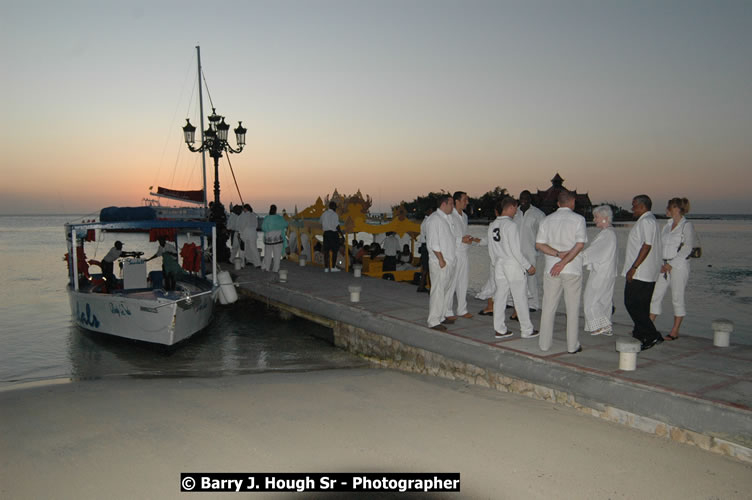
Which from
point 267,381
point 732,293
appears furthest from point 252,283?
point 732,293

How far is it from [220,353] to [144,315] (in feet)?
6.01

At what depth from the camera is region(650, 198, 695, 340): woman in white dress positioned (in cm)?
668

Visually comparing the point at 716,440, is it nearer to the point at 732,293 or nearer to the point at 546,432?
the point at 546,432

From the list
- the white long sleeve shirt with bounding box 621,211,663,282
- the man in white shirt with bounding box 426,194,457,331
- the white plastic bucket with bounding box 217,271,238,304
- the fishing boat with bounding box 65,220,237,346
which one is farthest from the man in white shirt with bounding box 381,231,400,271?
the white long sleeve shirt with bounding box 621,211,663,282

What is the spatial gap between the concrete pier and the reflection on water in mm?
977

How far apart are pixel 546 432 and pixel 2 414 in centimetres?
712

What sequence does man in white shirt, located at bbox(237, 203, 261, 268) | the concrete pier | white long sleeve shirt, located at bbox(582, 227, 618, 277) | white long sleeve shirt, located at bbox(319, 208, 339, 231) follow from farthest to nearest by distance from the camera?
man in white shirt, located at bbox(237, 203, 261, 268), white long sleeve shirt, located at bbox(319, 208, 339, 231), white long sleeve shirt, located at bbox(582, 227, 618, 277), the concrete pier

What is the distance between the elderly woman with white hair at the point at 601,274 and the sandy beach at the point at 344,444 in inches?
81.9

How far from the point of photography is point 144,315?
10.1 metres

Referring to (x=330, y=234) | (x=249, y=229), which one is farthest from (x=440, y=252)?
(x=249, y=229)

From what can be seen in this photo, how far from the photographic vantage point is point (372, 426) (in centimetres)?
571

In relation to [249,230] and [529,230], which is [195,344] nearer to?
[249,230]

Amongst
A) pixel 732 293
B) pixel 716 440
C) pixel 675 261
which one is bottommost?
pixel 732 293

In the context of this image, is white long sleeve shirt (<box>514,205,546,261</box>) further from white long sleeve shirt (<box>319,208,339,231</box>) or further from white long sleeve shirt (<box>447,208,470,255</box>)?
white long sleeve shirt (<box>319,208,339,231</box>)
